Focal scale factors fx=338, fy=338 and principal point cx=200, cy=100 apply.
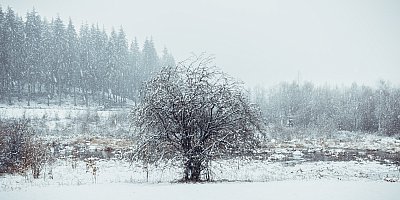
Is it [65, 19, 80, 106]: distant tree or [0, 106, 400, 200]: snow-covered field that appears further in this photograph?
[65, 19, 80, 106]: distant tree

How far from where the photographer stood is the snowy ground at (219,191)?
43.6 feet

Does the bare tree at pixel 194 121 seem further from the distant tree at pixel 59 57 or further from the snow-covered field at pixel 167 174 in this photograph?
the distant tree at pixel 59 57

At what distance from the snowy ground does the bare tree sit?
204cm

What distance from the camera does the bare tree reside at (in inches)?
674

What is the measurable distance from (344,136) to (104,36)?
6008 centimetres

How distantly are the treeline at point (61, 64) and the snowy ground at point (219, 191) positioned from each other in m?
51.9

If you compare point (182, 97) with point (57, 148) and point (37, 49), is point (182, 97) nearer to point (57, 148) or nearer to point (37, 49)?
point (57, 148)

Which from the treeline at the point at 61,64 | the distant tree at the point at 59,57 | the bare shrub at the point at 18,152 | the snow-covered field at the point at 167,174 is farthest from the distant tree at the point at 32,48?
the bare shrub at the point at 18,152

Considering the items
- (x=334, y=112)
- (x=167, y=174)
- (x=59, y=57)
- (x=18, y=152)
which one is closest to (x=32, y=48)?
(x=59, y=57)

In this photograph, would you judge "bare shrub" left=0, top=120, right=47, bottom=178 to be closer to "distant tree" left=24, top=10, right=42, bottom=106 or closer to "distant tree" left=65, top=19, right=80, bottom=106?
"distant tree" left=24, top=10, right=42, bottom=106

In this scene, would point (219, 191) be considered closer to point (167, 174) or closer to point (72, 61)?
point (167, 174)

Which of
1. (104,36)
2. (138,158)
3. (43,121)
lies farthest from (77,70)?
(138,158)

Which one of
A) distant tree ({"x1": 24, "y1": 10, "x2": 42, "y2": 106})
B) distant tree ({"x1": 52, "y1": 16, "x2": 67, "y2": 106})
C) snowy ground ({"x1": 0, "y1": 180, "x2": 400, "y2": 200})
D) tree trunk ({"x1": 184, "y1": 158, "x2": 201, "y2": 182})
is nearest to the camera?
snowy ground ({"x1": 0, "y1": 180, "x2": 400, "y2": 200})

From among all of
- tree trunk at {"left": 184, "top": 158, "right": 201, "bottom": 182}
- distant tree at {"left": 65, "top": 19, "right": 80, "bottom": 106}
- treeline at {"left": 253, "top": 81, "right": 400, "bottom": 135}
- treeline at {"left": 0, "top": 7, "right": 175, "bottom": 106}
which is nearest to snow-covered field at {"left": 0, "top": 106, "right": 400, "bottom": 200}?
tree trunk at {"left": 184, "top": 158, "right": 201, "bottom": 182}
